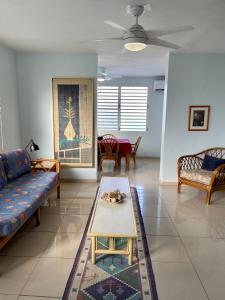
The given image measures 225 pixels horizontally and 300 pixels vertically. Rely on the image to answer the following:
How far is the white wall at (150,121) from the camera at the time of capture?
270 inches

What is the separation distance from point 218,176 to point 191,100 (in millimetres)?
1543

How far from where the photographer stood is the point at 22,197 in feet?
8.53

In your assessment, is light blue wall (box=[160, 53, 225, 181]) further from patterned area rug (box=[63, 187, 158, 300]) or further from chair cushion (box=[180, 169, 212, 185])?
patterned area rug (box=[63, 187, 158, 300])

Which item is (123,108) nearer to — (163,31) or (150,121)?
(150,121)

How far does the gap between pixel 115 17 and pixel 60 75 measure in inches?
76.0

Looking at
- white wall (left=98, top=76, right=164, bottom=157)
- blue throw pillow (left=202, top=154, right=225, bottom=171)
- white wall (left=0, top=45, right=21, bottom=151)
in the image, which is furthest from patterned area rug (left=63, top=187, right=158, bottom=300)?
white wall (left=98, top=76, right=164, bottom=157)

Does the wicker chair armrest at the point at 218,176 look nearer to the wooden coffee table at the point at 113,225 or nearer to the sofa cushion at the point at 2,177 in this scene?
the wooden coffee table at the point at 113,225

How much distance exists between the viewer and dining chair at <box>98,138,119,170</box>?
5.39m

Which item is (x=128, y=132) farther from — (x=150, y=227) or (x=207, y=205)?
(x=150, y=227)

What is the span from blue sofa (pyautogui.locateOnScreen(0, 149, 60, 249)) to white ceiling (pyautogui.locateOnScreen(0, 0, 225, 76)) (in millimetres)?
1826

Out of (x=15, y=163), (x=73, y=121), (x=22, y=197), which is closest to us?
(x=22, y=197)

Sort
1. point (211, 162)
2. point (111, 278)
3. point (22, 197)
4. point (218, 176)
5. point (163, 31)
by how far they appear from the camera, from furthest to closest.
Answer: point (211, 162), point (218, 176), point (22, 197), point (163, 31), point (111, 278)

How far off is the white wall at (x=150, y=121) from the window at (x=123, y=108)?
0.44 feet

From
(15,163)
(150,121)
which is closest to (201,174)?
(15,163)
